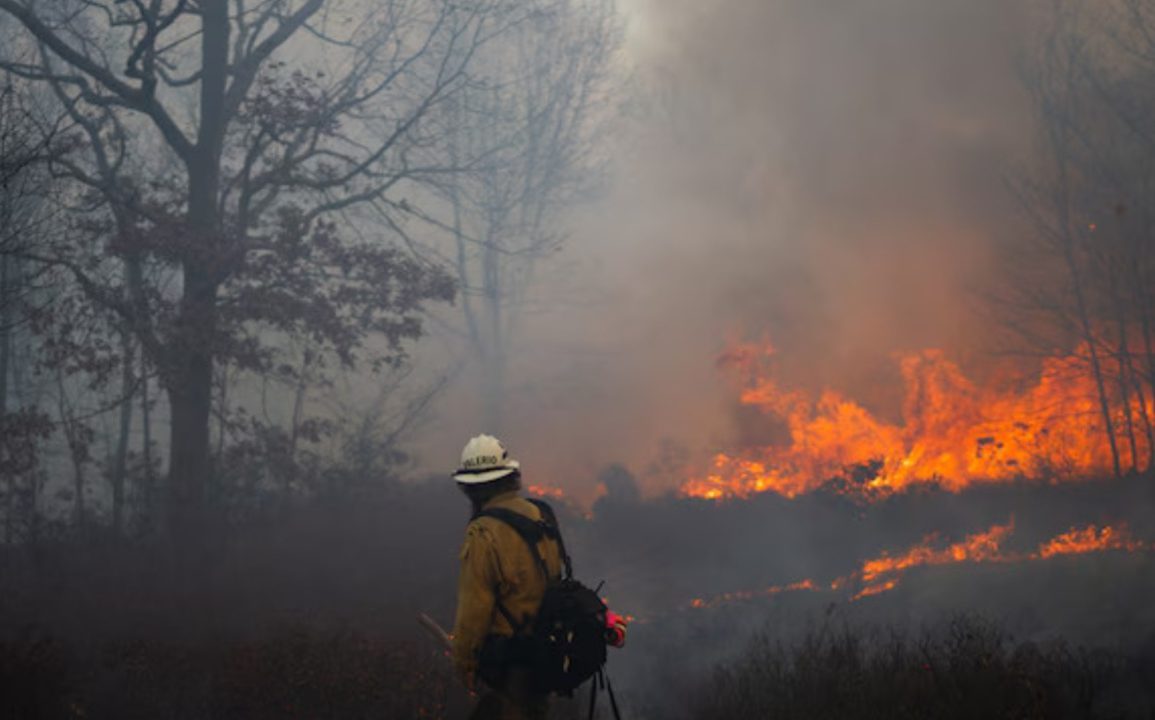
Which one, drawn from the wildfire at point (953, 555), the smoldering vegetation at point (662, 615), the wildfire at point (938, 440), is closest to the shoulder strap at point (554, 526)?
the smoldering vegetation at point (662, 615)

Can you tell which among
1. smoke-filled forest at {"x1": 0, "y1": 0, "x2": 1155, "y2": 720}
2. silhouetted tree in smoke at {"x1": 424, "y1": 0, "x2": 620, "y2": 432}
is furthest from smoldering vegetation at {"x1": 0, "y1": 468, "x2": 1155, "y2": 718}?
silhouetted tree in smoke at {"x1": 424, "y1": 0, "x2": 620, "y2": 432}

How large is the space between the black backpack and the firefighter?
0.09 ft

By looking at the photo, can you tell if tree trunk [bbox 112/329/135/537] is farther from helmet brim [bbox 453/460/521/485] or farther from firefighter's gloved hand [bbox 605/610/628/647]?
firefighter's gloved hand [bbox 605/610/628/647]

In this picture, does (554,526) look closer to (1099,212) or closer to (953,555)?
(953,555)

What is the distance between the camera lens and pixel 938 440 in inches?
605

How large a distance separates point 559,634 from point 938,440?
1309 cm

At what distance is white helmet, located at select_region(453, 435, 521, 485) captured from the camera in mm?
4137

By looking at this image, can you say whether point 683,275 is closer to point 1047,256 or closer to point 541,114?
point 541,114

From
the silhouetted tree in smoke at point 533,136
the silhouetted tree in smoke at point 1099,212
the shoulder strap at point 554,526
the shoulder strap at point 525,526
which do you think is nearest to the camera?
the shoulder strap at point 525,526

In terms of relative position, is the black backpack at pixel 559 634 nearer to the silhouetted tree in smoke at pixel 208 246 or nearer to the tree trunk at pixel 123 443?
the silhouetted tree in smoke at pixel 208 246

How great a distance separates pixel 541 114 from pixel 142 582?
13150 mm

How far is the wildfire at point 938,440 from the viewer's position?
48.4ft

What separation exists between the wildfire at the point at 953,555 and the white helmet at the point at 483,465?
8017 mm

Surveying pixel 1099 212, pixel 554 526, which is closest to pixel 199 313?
pixel 554 526
